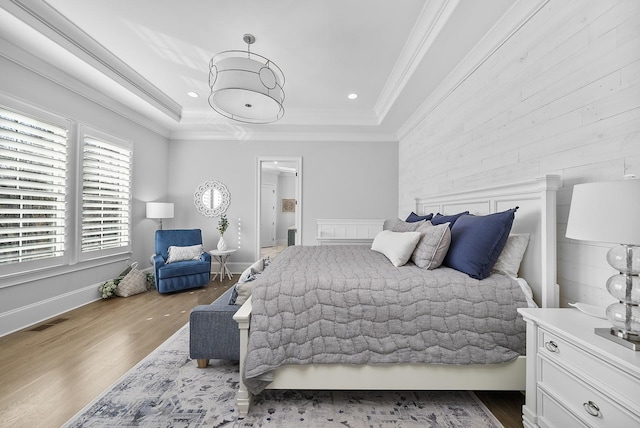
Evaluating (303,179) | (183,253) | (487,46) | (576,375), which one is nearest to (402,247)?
(576,375)

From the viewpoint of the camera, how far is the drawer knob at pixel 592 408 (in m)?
0.98

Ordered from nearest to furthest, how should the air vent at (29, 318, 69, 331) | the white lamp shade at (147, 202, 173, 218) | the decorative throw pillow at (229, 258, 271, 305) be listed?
1. the decorative throw pillow at (229, 258, 271, 305)
2. the air vent at (29, 318, 69, 331)
3. the white lamp shade at (147, 202, 173, 218)

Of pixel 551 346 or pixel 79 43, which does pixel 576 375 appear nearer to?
pixel 551 346

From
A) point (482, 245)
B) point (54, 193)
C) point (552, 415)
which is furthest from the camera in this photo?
point (54, 193)

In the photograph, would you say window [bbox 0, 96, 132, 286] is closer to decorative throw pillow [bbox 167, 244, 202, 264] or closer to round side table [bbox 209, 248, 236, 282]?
decorative throw pillow [bbox 167, 244, 202, 264]

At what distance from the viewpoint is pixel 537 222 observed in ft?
5.40

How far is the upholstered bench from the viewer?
1812 mm

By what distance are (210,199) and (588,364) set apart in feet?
16.4

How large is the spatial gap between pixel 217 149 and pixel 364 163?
8.99ft

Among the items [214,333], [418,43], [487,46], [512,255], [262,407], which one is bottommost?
[262,407]

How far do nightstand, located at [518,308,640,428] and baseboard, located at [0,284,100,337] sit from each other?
408 cm

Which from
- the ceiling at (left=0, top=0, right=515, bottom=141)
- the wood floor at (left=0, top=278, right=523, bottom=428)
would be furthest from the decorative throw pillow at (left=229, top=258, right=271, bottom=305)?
the ceiling at (left=0, top=0, right=515, bottom=141)

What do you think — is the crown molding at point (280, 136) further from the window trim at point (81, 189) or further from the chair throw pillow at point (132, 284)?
the chair throw pillow at point (132, 284)

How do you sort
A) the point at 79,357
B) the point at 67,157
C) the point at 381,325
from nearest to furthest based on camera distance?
the point at 381,325
the point at 79,357
the point at 67,157
